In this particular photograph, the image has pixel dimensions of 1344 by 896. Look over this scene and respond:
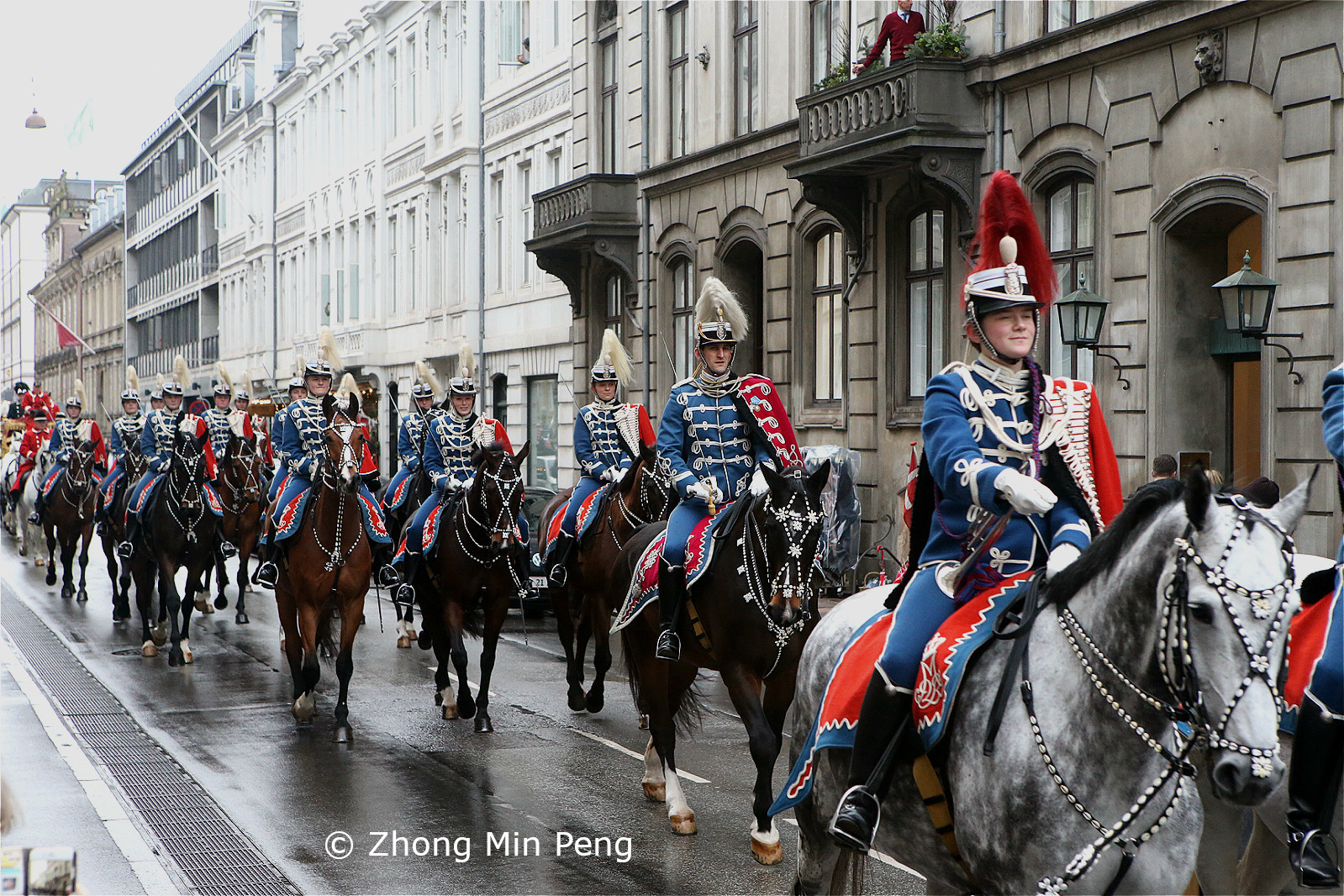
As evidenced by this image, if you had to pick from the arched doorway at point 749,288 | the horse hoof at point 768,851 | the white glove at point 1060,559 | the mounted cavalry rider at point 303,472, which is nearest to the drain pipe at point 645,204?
the arched doorway at point 749,288

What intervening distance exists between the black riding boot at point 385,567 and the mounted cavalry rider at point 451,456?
16 centimetres

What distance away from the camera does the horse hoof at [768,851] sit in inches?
306

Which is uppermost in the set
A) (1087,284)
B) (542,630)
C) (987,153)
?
(987,153)

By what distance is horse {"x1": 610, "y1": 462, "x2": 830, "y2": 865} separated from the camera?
817 cm

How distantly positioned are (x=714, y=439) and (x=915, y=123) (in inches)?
399

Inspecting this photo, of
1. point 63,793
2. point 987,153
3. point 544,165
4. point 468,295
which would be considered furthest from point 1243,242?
point 468,295

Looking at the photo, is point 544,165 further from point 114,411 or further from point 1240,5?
point 114,411

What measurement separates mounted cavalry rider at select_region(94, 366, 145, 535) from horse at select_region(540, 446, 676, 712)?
28.1 feet

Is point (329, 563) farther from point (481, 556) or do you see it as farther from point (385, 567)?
point (385, 567)

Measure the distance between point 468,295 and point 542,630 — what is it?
Answer: 18.5m

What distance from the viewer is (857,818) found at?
16.5ft

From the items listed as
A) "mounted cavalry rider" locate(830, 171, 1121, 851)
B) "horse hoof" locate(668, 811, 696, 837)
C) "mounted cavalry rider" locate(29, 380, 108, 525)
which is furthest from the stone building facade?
"mounted cavalry rider" locate(29, 380, 108, 525)

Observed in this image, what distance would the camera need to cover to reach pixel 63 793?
30.0ft

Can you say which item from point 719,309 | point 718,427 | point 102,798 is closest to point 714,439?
point 718,427
